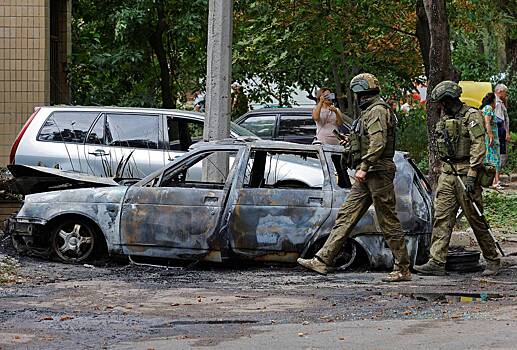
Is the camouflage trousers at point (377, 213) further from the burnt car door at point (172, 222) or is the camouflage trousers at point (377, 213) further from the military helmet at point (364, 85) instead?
the burnt car door at point (172, 222)

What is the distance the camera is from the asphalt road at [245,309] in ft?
25.7

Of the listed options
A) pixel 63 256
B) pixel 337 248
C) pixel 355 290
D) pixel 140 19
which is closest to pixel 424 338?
pixel 355 290

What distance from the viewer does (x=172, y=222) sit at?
37.8ft

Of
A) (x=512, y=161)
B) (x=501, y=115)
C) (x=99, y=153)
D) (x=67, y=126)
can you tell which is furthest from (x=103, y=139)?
(x=512, y=161)

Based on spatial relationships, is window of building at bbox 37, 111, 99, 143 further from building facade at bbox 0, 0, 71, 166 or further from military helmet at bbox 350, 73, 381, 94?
military helmet at bbox 350, 73, 381, 94

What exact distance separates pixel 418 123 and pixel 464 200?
19.1 meters

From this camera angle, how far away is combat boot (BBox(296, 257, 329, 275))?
36.5 feet

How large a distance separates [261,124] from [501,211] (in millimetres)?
4527

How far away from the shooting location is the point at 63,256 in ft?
38.6

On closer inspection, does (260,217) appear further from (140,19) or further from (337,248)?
(140,19)

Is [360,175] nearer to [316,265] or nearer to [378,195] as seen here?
[378,195]

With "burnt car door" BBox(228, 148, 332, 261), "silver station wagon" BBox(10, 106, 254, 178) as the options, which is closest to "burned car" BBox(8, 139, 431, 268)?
"burnt car door" BBox(228, 148, 332, 261)

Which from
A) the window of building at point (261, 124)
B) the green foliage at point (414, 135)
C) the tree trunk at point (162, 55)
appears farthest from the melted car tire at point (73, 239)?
the green foliage at point (414, 135)

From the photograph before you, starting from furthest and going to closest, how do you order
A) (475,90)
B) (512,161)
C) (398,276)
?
(475,90) < (512,161) < (398,276)
